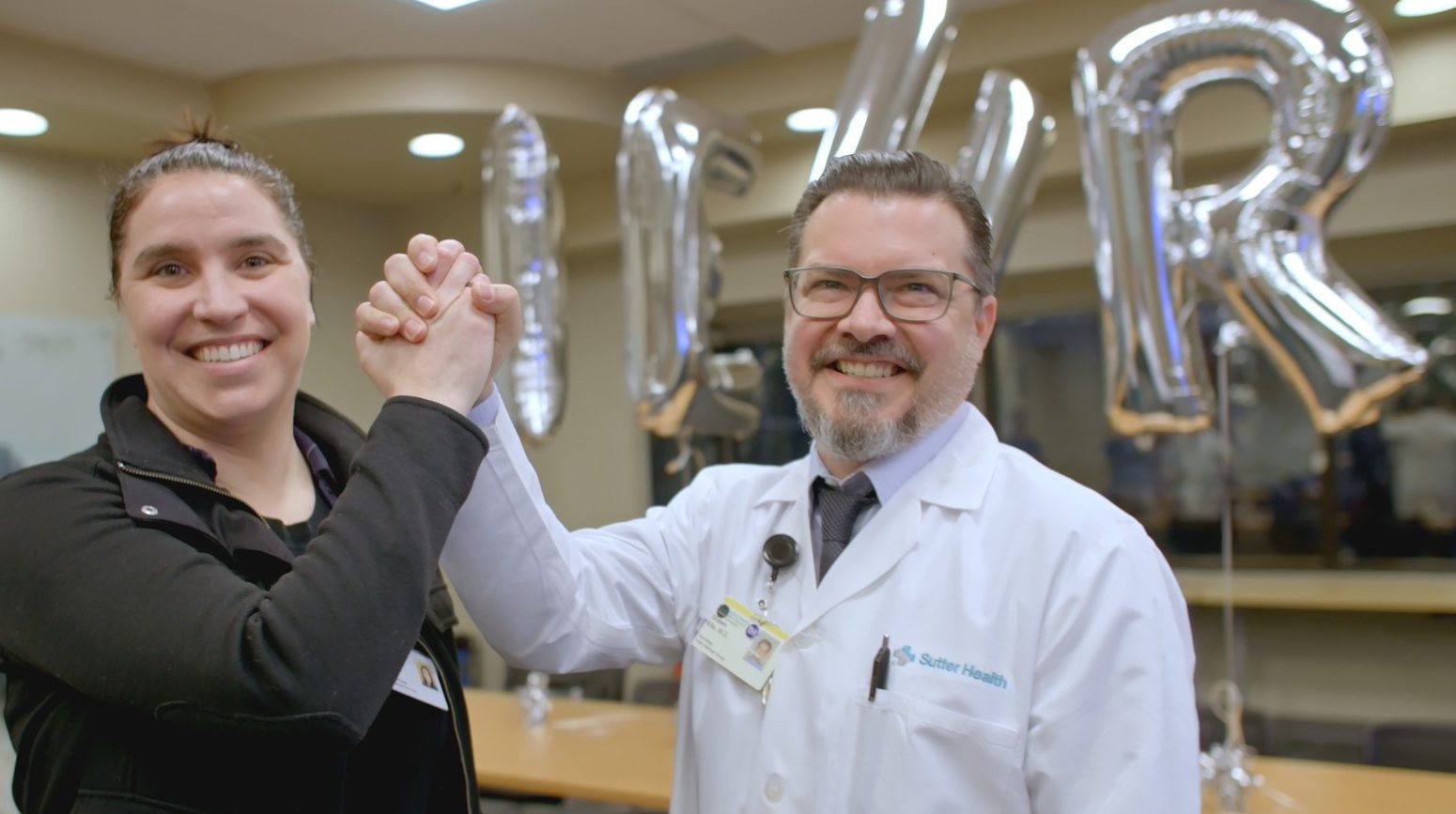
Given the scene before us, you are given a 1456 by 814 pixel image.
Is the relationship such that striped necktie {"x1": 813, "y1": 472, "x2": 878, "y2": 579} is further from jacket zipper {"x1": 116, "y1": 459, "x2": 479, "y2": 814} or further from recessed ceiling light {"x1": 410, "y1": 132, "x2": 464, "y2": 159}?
recessed ceiling light {"x1": 410, "y1": 132, "x2": 464, "y2": 159}

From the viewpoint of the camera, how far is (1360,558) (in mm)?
4578

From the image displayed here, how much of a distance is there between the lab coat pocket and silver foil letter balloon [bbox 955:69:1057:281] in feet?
5.58

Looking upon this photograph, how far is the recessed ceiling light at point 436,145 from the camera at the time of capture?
4.63m

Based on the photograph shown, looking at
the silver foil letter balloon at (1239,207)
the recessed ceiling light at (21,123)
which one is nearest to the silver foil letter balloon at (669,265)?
the silver foil letter balloon at (1239,207)

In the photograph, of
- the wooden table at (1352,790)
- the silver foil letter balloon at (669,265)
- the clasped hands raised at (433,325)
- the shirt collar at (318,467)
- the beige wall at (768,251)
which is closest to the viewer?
the clasped hands raised at (433,325)

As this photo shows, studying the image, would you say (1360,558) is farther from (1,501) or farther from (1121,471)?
(1,501)

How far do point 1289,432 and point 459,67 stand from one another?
3717mm

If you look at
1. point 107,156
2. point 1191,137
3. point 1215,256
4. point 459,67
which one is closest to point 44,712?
point 1215,256

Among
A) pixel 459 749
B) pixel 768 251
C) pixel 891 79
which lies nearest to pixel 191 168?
pixel 459 749

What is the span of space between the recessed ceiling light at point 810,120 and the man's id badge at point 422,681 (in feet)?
11.4

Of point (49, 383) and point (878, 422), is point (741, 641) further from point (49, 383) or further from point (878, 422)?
point (49, 383)

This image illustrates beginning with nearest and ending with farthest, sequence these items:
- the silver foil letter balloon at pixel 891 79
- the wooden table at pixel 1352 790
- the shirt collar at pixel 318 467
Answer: the shirt collar at pixel 318 467 → the wooden table at pixel 1352 790 → the silver foil letter balloon at pixel 891 79

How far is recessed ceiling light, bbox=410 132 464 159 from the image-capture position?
4633 mm

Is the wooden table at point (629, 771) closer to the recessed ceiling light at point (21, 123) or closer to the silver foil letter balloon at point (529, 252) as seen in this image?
the silver foil letter balloon at point (529, 252)
